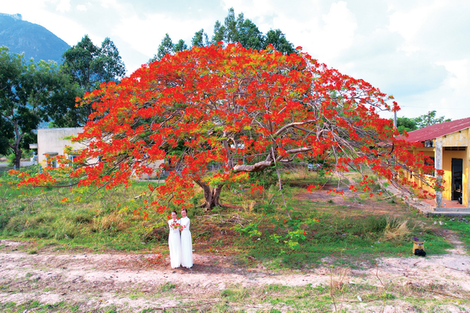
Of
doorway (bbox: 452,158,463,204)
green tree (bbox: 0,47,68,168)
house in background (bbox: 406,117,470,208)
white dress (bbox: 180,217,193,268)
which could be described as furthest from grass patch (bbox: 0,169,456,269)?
green tree (bbox: 0,47,68,168)

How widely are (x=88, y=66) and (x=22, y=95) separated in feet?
29.0

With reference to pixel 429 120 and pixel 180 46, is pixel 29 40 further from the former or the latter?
pixel 429 120

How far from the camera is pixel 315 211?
9.82 metres

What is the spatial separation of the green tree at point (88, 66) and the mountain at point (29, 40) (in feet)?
380

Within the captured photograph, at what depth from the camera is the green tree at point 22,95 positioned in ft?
60.5

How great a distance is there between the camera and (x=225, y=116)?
6715 mm

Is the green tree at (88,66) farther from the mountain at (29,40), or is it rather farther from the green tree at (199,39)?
the mountain at (29,40)

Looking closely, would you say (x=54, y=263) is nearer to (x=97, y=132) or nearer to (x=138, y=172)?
(x=138, y=172)

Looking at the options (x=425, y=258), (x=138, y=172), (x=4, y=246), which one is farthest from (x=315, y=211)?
(x=4, y=246)

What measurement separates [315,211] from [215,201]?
3416 mm

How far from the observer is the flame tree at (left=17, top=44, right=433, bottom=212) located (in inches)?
245

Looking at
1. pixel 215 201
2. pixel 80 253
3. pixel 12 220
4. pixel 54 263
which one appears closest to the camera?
pixel 54 263

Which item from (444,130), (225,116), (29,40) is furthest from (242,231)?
(29,40)

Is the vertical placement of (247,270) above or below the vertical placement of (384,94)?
below
